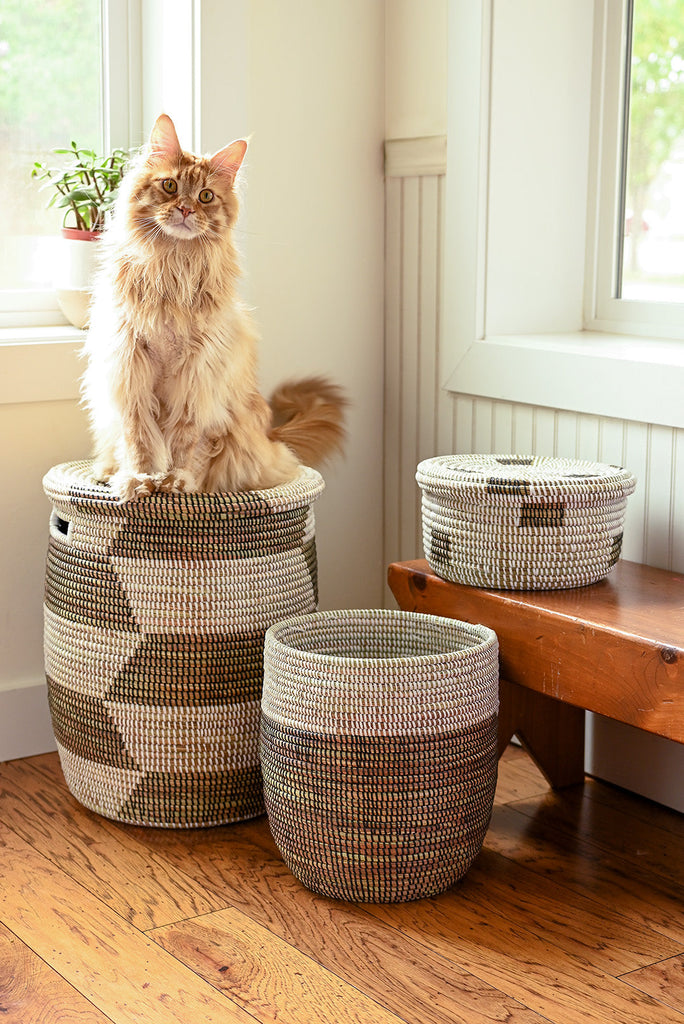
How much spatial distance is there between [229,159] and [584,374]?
786 mm

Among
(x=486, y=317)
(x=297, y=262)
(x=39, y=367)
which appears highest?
(x=297, y=262)

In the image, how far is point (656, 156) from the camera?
2.47 meters

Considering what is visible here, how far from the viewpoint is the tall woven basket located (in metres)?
2.03

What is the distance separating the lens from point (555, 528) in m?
2.00

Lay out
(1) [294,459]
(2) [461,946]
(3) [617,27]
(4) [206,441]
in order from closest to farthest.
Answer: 1. (2) [461,946]
2. (4) [206,441]
3. (1) [294,459]
4. (3) [617,27]

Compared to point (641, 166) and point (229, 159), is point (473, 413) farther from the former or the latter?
point (229, 159)

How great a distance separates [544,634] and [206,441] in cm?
67

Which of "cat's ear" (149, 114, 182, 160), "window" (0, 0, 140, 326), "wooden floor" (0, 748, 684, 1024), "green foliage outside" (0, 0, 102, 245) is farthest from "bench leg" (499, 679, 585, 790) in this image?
"green foliage outside" (0, 0, 102, 245)

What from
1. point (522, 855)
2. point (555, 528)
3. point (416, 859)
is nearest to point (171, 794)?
point (416, 859)

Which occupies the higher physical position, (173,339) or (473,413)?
(173,339)

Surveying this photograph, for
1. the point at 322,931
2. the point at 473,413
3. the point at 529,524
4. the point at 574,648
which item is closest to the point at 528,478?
the point at 529,524

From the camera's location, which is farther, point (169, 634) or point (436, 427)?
point (436, 427)

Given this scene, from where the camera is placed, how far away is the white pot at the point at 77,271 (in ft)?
8.30

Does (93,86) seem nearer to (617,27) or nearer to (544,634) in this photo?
(617,27)
